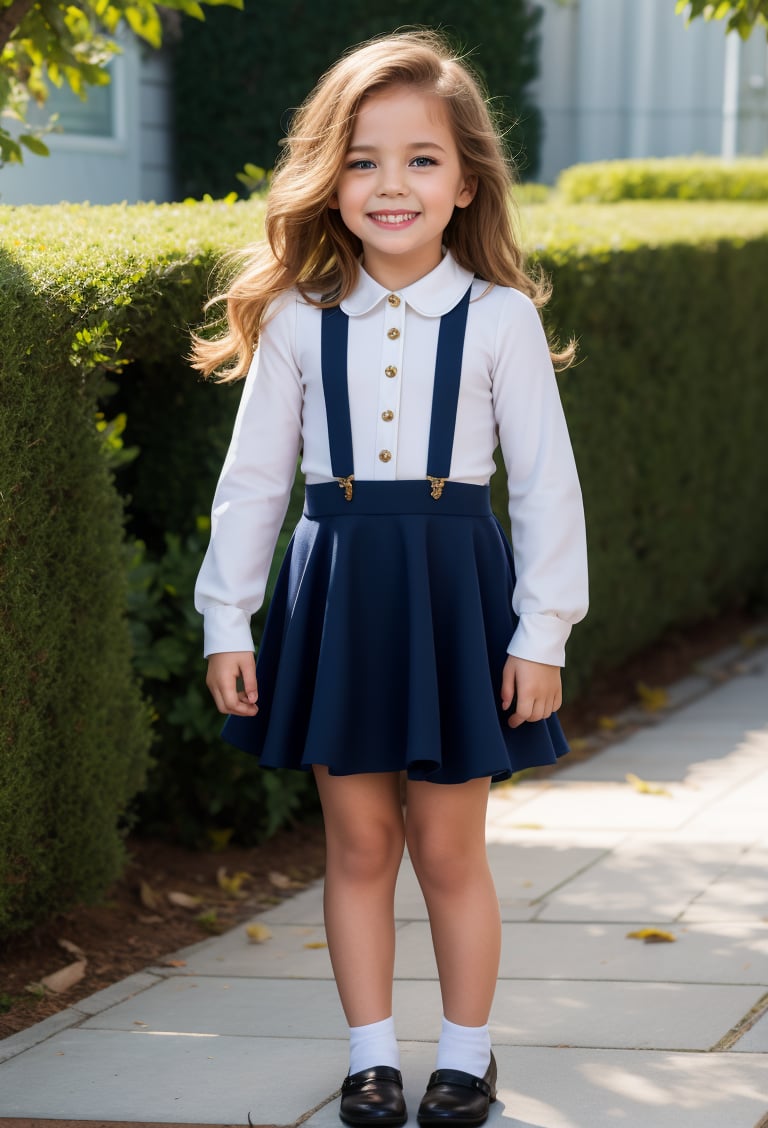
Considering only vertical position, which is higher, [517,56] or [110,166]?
[517,56]

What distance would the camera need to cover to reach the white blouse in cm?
279

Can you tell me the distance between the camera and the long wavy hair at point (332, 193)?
9.29 ft

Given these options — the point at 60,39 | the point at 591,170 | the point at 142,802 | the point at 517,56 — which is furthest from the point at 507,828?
the point at 517,56

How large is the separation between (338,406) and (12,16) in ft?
5.99

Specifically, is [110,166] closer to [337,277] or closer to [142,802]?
[142,802]

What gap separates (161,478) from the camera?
4.70 metres

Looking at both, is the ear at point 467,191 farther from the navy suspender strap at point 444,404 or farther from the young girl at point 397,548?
the navy suspender strap at point 444,404

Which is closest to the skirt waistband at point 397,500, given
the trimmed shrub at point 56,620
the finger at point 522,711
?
the finger at point 522,711

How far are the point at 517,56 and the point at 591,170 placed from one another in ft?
10.3

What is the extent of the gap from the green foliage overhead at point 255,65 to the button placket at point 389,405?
9.59 m

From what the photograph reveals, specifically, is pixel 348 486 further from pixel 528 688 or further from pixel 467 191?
pixel 467 191

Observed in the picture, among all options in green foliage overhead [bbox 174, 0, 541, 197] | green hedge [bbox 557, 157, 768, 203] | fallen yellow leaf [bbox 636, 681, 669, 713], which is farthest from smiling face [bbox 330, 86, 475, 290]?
green foliage overhead [bbox 174, 0, 541, 197]

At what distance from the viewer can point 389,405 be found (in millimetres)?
2785

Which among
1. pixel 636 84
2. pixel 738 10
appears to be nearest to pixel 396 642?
pixel 738 10
